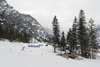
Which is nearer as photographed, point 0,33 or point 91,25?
point 91,25

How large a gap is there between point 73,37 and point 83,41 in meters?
5.98

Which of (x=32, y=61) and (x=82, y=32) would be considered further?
(x=82, y=32)

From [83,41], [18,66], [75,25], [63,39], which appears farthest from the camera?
[63,39]

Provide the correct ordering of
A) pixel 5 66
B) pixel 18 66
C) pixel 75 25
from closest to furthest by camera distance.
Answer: pixel 5 66 → pixel 18 66 → pixel 75 25

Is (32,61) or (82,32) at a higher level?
(82,32)

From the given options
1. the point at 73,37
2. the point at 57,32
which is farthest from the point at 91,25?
Result: the point at 57,32

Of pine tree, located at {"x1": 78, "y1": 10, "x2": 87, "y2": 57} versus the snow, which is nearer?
the snow

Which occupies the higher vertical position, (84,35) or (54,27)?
(54,27)

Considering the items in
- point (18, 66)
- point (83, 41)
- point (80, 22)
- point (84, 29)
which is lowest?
point (18, 66)

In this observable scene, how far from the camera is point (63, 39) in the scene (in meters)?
51.9

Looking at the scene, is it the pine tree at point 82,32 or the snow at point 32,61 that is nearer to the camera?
the snow at point 32,61

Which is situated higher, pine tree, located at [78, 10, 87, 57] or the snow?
pine tree, located at [78, 10, 87, 57]

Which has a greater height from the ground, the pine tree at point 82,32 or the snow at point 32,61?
the pine tree at point 82,32

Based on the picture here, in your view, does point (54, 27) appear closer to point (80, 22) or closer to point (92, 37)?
point (80, 22)
